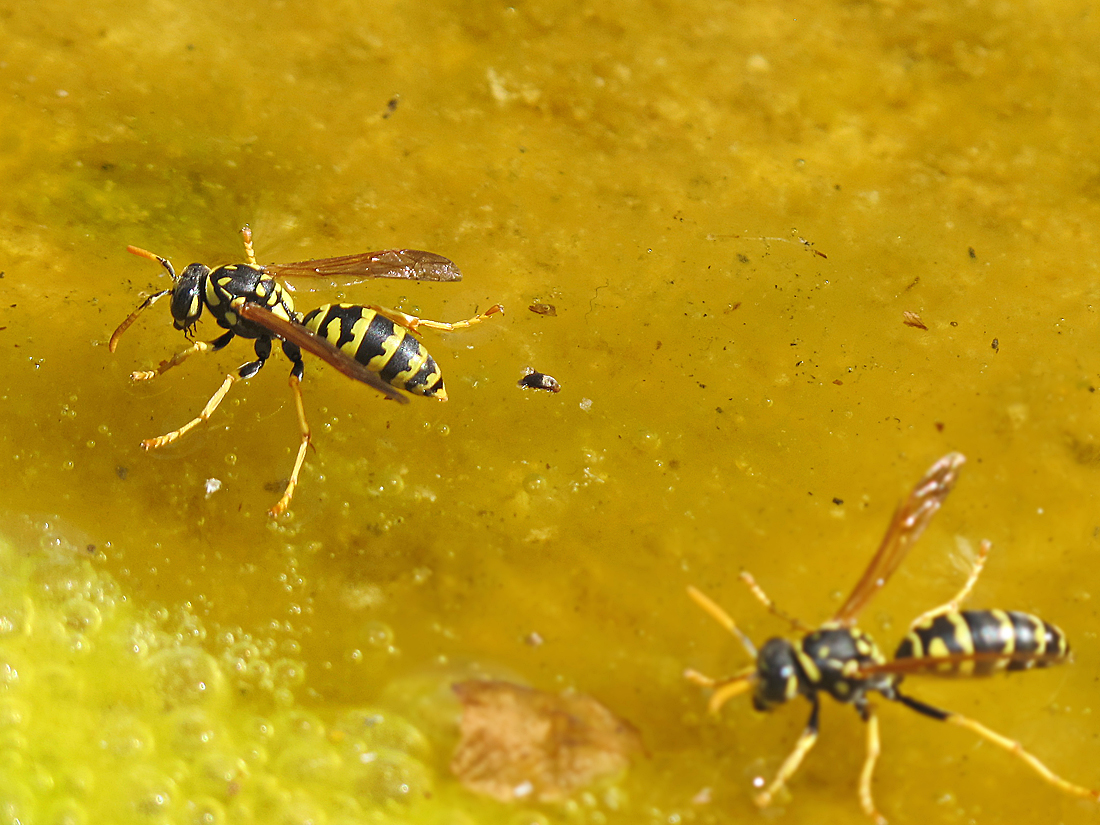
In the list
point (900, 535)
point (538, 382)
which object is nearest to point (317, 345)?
point (538, 382)

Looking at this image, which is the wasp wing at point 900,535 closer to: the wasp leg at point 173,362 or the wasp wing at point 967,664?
the wasp wing at point 967,664

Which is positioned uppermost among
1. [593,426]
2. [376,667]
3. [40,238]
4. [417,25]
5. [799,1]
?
[799,1]

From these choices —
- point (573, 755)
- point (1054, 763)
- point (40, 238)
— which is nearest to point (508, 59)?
point (40, 238)

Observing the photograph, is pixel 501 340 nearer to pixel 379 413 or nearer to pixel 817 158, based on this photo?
pixel 379 413

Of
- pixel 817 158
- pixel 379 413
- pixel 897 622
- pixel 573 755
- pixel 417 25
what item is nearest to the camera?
pixel 573 755

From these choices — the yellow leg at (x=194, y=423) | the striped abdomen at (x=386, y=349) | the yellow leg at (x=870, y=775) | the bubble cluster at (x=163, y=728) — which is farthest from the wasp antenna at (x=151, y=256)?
the yellow leg at (x=870, y=775)

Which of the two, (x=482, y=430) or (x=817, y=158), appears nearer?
(x=482, y=430)

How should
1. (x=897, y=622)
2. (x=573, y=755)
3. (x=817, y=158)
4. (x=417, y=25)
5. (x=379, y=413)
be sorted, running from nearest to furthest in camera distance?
(x=573, y=755)
(x=897, y=622)
(x=379, y=413)
(x=817, y=158)
(x=417, y=25)
